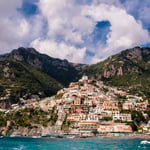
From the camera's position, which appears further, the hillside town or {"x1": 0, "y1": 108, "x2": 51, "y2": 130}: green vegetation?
{"x1": 0, "y1": 108, "x2": 51, "y2": 130}: green vegetation

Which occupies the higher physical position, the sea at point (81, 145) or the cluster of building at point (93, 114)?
the cluster of building at point (93, 114)

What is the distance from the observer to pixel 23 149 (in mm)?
88062

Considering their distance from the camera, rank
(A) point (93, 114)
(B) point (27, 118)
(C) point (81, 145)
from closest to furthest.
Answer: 1. (C) point (81, 145)
2. (A) point (93, 114)
3. (B) point (27, 118)

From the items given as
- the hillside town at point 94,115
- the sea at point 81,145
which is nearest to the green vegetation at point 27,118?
the hillside town at point 94,115

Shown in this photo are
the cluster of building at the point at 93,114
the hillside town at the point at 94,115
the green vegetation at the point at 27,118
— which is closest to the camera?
the hillside town at the point at 94,115

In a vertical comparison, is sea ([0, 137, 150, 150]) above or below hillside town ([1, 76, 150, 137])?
below

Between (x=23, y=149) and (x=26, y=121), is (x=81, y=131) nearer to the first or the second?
(x=26, y=121)

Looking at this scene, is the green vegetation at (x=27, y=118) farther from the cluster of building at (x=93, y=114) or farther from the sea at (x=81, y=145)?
the sea at (x=81, y=145)

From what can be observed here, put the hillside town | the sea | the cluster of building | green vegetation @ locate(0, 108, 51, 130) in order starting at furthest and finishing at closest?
1. green vegetation @ locate(0, 108, 51, 130)
2. the cluster of building
3. the hillside town
4. the sea

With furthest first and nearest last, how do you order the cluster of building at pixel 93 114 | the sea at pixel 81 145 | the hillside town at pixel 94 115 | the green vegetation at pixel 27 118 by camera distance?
the green vegetation at pixel 27 118
the cluster of building at pixel 93 114
the hillside town at pixel 94 115
the sea at pixel 81 145

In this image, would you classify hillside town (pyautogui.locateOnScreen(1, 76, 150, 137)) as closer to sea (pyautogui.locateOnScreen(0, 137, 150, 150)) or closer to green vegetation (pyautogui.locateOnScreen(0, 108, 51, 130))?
green vegetation (pyautogui.locateOnScreen(0, 108, 51, 130))

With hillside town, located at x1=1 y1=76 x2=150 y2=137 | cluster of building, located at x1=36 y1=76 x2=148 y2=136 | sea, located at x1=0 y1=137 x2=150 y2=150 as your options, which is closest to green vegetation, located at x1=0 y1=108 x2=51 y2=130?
hillside town, located at x1=1 y1=76 x2=150 y2=137

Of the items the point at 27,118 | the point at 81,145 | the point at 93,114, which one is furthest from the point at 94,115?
the point at 81,145

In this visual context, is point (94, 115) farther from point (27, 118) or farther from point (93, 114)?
point (27, 118)
